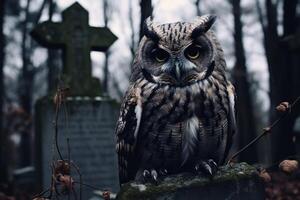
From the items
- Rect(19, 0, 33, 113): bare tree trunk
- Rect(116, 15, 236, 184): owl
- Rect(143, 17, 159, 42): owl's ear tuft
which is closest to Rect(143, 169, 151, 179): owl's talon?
Rect(116, 15, 236, 184): owl

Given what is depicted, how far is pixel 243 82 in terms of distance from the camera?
674 inches

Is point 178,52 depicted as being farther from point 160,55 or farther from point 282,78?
point 282,78

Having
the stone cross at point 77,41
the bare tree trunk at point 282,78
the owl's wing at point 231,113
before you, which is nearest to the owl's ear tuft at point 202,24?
the owl's wing at point 231,113

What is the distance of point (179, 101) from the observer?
2793 millimetres

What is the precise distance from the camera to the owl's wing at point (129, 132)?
116 inches

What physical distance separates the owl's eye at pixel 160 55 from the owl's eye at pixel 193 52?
120 mm

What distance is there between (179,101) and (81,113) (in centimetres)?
542

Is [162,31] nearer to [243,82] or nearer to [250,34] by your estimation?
[243,82]

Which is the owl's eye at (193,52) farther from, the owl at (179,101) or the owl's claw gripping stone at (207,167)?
the owl's claw gripping stone at (207,167)

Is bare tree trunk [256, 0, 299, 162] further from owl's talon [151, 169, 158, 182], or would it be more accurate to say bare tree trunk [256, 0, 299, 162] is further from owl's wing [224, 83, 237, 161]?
owl's talon [151, 169, 158, 182]

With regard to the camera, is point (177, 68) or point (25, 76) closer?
point (177, 68)

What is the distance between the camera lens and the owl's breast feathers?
2809 mm

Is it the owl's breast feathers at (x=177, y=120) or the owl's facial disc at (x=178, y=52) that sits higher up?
the owl's facial disc at (x=178, y=52)

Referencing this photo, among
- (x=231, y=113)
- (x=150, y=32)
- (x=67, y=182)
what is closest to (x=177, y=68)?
(x=150, y=32)
